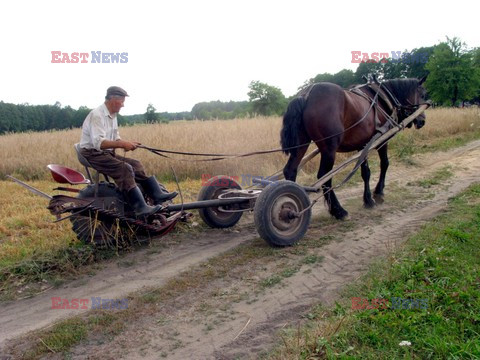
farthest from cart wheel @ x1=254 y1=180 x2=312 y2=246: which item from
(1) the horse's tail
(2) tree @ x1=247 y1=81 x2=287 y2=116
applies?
(2) tree @ x1=247 y1=81 x2=287 y2=116

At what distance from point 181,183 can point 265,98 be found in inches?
1473

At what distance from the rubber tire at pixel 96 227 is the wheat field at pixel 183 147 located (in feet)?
13.7

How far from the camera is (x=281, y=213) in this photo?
15.9 ft

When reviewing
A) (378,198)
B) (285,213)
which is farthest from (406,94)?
(285,213)

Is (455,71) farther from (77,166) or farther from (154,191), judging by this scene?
(154,191)

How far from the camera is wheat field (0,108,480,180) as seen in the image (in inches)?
385

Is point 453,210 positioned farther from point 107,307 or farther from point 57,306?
point 57,306

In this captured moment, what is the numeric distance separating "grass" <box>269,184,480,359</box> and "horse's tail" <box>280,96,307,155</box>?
2.34 m

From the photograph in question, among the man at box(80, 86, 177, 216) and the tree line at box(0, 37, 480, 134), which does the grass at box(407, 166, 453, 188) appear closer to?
the man at box(80, 86, 177, 216)

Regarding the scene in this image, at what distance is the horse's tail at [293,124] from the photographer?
5.55 metres

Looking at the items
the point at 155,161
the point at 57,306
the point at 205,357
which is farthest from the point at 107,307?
the point at 155,161

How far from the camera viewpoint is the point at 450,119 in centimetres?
1759

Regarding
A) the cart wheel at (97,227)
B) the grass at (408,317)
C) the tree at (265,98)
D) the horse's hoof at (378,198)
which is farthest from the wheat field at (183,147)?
the tree at (265,98)

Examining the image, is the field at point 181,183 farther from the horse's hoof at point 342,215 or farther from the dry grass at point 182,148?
the horse's hoof at point 342,215
